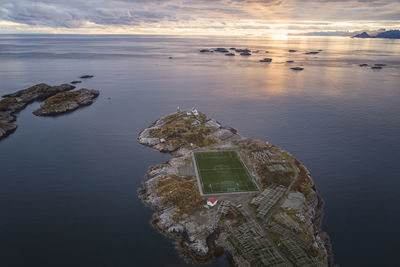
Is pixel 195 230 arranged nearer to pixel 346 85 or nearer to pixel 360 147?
pixel 360 147

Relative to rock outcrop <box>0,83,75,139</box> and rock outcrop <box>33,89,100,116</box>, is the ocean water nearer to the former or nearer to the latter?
rock outcrop <box>0,83,75,139</box>

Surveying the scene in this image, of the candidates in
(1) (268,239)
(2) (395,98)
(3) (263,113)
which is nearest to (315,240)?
(1) (268,239)

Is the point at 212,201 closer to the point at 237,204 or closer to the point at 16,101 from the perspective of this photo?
the point at 237,204

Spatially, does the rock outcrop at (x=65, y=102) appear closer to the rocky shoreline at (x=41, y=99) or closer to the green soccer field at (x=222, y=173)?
the rocky shoreline at (x=41, y=99)

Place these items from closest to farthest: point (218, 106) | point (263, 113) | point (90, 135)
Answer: point (90, 135)
point (263, 113)
point (218, 106)

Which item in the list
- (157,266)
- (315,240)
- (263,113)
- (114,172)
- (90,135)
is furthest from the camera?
(263,113)

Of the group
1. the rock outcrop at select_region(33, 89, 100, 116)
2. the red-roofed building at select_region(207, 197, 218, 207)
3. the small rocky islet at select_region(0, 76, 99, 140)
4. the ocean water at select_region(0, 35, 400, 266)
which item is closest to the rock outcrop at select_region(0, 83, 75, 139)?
the small rocky islet at select_region(0, 76, 99, 140)

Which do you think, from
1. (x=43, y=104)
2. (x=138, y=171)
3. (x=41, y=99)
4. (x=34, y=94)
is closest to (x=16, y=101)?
(x=41, y=99)
